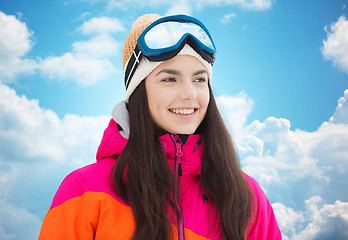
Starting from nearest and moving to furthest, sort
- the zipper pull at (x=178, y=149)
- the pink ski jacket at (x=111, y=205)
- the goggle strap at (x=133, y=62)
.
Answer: the pink ski jacket at (x=111, y=205) < the zipper pull at (x=178, y=149) < the goggle strap at (x=133, y=62)

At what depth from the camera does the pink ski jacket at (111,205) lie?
1843 millimetres

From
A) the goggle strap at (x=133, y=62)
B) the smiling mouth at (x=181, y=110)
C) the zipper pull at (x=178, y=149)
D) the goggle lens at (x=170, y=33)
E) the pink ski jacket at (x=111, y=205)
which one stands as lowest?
the pink ski jacket at (x=111, y=205)

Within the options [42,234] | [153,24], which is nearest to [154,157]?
[42,234]

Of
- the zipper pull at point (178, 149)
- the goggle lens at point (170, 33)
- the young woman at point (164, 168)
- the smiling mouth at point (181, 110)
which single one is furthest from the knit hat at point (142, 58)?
the zipper pull at point (178, 149)

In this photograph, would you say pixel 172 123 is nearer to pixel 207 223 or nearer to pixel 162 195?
pixel 162 195

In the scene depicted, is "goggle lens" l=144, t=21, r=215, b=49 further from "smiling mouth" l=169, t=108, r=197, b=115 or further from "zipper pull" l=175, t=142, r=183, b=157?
"zipper pull" l=175, t=142, r=183, b=157

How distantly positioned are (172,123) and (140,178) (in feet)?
1.55

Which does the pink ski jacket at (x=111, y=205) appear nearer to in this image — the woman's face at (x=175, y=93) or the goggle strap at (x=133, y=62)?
the woman's face at (x=175, y=93)

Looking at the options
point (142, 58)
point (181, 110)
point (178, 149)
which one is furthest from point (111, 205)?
point (142, 58)

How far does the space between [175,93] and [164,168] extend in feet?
1.79

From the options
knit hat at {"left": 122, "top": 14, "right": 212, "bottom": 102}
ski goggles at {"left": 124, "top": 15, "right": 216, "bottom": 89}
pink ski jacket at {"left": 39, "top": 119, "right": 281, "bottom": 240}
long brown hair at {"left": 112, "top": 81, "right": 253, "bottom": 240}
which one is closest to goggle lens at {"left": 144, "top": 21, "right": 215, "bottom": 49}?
ski goggles at {"left": 124, "top": 15, "right": 216, "bottom": 89}

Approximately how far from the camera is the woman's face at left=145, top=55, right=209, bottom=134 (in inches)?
83.0

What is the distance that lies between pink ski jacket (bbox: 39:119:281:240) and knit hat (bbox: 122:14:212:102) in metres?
0.38

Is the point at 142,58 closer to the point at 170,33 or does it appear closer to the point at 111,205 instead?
the point at 170,33
